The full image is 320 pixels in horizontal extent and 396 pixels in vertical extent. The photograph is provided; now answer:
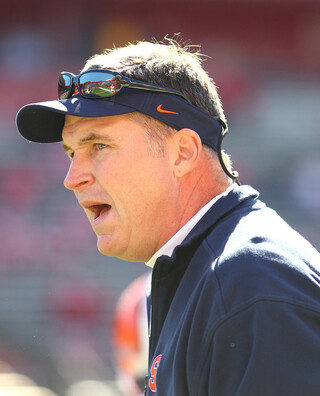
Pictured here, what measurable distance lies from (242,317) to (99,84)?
0.93m

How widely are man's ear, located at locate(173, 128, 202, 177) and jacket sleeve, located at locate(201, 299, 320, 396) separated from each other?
0.70m

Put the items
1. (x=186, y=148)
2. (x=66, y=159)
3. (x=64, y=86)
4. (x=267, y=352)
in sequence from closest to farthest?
(x=267, y=352) < (x=186, y=148) < (x=64, y=86) < (x=66, y=159)

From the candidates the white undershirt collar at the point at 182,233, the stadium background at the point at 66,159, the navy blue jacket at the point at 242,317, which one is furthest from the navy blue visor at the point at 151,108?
the stadium background at the point at 66,159

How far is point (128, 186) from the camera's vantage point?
6.54ft

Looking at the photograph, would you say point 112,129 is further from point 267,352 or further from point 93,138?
point 267,352

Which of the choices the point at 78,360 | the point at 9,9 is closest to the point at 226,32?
the point at 9,9

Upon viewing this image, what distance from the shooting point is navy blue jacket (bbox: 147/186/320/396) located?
1375mm

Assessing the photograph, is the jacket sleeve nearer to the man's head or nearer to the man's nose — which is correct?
the man's head

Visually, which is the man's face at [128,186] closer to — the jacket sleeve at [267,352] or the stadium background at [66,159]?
the jacket sleeve at [267,352]

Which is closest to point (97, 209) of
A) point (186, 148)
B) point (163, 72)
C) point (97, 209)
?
point (97, 209)

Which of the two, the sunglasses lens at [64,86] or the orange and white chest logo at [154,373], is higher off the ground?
the sunglasses lens at [64,86]

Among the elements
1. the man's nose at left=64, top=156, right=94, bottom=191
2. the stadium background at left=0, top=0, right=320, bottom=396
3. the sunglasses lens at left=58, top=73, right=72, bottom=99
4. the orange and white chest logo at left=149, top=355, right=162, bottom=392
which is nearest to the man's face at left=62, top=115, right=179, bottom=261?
the man's nose at left=64, top=156, right=94, bottom=191

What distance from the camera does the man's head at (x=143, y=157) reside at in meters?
2.00

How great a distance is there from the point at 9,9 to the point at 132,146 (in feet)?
36.6
